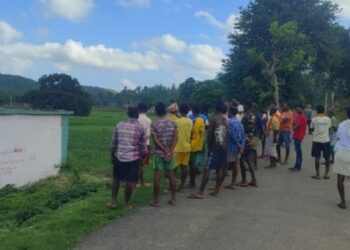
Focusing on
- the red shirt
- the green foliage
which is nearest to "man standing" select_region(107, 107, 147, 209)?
the green foliage

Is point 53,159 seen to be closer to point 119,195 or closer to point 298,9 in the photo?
point 119,195

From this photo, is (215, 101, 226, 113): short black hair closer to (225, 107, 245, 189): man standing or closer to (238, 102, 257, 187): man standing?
(225, 107, 245, 189): man standing

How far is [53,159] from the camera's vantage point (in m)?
14.3

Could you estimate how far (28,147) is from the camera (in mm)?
12898

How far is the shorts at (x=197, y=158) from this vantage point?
11.7m

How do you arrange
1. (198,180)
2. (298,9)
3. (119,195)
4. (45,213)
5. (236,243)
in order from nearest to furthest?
(236,243), (45,213), (119,195), (198,180), (298,9)

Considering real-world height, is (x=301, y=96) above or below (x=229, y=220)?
above

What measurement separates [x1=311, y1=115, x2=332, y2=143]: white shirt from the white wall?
701 cm

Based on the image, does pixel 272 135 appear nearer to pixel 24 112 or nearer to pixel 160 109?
pixel 160 109

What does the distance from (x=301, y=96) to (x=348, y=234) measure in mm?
40534

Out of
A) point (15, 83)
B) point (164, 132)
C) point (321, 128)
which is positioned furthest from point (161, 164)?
point (15, 83)

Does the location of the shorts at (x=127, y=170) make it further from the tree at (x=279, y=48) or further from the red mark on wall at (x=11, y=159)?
the tree at (x=279, y=48)

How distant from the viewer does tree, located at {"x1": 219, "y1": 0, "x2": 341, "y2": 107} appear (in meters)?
44.2

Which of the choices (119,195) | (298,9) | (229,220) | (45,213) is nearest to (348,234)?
(229,220)
